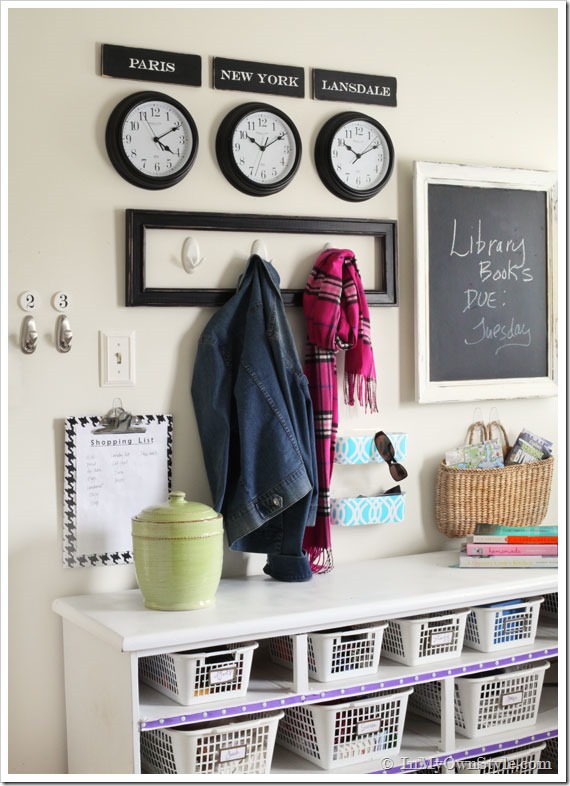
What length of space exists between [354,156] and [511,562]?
1.33m

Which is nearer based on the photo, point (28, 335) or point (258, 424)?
point (28, 335)

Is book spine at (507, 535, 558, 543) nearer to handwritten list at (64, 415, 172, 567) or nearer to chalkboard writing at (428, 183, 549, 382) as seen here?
chalkboard writing at (428, 183, 549, 382)

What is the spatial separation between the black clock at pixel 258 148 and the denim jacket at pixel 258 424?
241 millimetres

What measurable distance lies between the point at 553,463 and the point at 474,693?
1010 millimetres

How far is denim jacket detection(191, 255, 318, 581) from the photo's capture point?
281 cm

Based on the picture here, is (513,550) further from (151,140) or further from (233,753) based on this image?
(151,140)

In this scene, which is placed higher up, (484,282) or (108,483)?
(484,282)

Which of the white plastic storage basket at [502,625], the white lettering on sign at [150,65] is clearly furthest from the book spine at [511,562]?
the white lettering on sign at [150,65]

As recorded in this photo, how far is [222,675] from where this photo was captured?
2479 millimetres

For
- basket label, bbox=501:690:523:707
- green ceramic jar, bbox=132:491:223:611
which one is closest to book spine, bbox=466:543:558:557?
basket label, bbox=501:690:523:707

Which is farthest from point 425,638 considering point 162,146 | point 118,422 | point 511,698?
point 162,146

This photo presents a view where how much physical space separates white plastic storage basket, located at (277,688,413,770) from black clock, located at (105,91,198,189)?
1.50m

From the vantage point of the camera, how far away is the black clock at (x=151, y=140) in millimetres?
2787

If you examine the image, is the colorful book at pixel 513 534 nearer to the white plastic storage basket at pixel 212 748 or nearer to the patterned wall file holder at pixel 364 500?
Result: the patterned wall file holder at pixel 364 500
